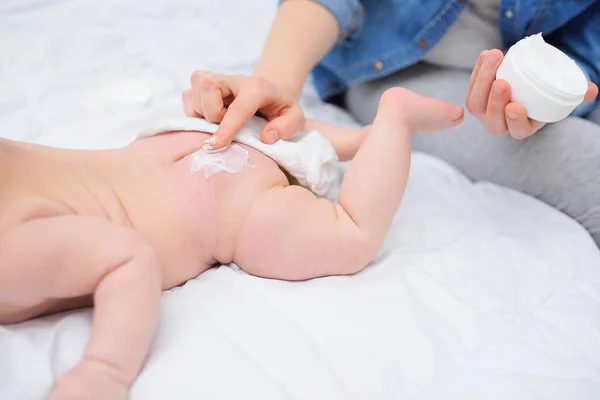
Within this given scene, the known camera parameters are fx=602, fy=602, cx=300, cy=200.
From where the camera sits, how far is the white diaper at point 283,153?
0.80m

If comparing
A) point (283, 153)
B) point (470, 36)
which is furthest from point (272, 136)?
point (470, 36)

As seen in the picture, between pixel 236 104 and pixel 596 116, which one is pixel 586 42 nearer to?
pixel 596 116

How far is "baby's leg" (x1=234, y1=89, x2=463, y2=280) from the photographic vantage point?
2.54 ft

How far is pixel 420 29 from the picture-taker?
1145mm

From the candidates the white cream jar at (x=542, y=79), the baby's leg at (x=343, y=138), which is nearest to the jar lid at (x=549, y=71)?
the white cream jar at (x=542, y=79)

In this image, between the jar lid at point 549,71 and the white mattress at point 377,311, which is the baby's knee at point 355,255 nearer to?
the white mattress at point 377,311

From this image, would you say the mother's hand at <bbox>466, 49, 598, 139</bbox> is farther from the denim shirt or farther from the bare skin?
the denim shirt

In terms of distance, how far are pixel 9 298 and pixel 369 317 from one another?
400 millimetres

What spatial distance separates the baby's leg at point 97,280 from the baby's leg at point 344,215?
17cm

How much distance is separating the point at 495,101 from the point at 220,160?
382 millimetres

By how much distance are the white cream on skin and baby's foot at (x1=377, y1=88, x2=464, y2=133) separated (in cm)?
22

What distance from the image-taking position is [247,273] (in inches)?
31.4

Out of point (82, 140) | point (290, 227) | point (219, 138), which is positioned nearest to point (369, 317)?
point (290, 227)

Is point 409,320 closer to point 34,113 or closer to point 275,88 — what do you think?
point 275,88
